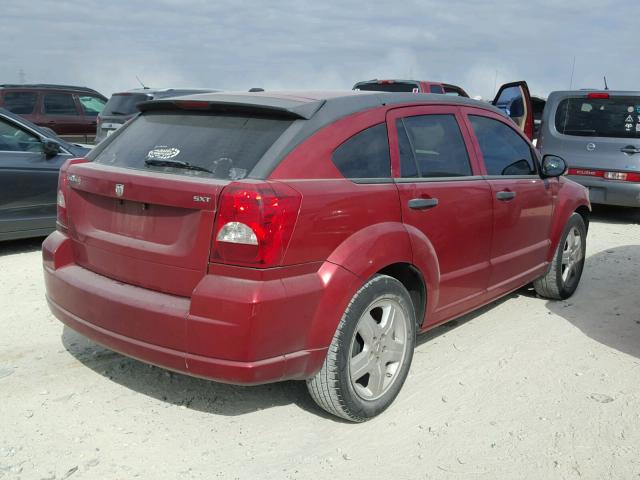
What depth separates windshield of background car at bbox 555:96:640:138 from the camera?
29.6 feet

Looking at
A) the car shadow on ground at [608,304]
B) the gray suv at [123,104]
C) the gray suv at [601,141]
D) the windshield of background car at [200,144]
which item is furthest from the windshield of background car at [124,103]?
the windshield of background car at [200,144]

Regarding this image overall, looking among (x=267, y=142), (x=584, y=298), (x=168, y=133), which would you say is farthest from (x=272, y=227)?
(x=584, y=298)

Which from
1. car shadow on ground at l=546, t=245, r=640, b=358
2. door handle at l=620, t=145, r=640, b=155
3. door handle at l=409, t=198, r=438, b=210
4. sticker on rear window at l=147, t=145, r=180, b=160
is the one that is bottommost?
car shadow on ground at l=546, t=245, r=640, b=358

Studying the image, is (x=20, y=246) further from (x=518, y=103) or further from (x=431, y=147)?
(x=518, y=103)

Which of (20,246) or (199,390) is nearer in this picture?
(199,390)

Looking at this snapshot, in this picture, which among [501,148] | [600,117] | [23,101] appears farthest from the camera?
[23,101]

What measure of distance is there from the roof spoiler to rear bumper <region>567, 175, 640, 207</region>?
6.79 meters

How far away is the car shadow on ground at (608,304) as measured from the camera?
4707 millimetres

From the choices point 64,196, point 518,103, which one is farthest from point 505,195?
point 518,103

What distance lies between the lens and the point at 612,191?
8953 mm

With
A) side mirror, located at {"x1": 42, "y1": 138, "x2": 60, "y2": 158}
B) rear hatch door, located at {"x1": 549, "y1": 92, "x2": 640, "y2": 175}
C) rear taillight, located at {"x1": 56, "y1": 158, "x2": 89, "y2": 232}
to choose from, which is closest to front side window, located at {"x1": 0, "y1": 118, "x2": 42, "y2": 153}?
side mirror, located at {"x1": 42, "y1": 138, "x2": 60, "y2": 158}

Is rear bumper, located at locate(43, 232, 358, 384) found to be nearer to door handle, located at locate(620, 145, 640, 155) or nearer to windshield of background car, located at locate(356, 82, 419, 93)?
door handle, located at locate(620, 145, 640, 155)

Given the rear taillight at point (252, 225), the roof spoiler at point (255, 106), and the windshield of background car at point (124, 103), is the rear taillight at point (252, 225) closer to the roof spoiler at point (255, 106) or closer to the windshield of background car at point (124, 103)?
the roof spoiler at point (255, 106)

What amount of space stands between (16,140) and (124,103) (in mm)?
Answer: 5158
